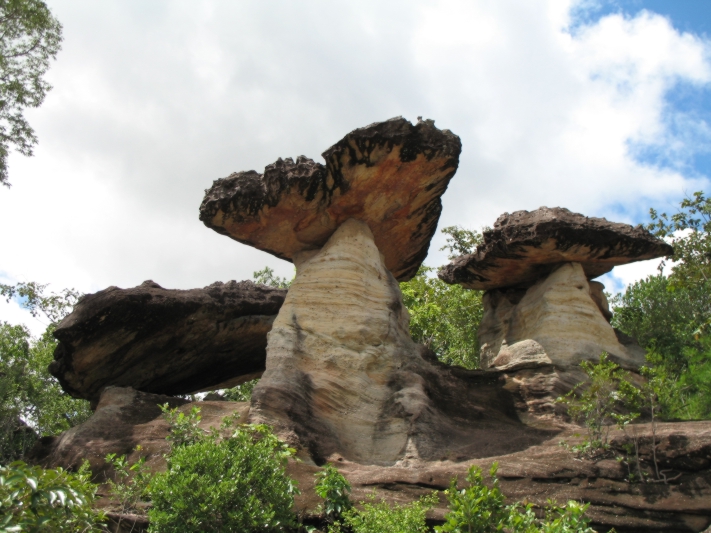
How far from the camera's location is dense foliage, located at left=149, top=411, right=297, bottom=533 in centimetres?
638

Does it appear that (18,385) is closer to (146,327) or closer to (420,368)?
(146,327)

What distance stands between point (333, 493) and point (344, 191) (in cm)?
650

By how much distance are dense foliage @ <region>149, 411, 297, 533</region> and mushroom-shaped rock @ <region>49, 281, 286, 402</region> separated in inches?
227

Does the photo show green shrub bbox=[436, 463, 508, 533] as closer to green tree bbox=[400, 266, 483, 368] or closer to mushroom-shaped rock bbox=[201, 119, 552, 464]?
mushroom-shaped rock bbox=[201, 119, 552, 464]

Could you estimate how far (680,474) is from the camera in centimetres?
784

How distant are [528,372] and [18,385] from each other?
13.0 m

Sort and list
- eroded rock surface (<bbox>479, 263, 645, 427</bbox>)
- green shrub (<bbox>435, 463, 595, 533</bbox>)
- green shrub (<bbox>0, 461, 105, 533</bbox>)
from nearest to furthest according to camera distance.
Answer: green shrub (<bbox>0, 461, 105, 533</bbox>), green shrub (<bbox>435, 463, 595, 533</bbox>), eroded rock surface (<bbox>479, 263, 645, 427</bbox>)

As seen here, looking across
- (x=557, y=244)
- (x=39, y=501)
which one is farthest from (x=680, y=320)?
(x=39, y=501)

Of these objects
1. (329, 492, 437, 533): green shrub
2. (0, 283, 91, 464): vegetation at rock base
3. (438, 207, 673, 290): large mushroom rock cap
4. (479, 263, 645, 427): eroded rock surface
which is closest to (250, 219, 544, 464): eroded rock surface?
(479, 263, 645, 427): eroded rock surface

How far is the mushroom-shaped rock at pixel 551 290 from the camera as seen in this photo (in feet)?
41.7

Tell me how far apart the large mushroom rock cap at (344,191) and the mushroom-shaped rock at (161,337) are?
1359mm

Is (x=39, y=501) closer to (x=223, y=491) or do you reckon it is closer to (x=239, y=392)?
(x=223, y=491)

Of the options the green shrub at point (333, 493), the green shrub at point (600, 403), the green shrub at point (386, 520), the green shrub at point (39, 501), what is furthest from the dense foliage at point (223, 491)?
the green shrub at point (600, 403)

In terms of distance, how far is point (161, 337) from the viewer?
13180mm
